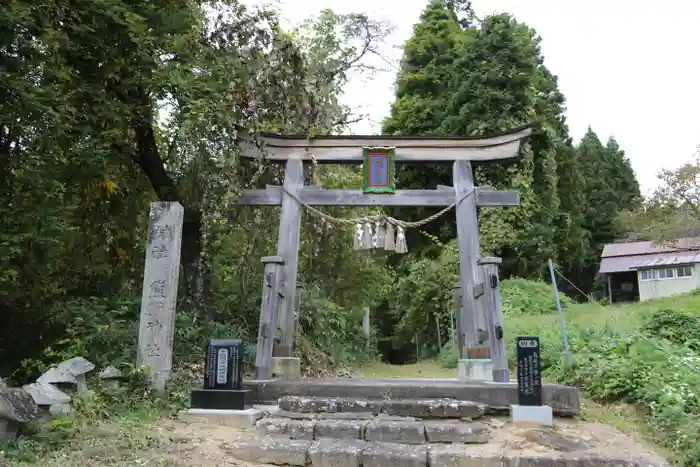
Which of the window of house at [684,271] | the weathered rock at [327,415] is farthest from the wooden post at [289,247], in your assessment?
the window of house at [684,271]

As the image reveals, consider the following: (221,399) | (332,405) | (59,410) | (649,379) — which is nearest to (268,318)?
(221,399)

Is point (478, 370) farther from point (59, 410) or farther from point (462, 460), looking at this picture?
point (59, 410)

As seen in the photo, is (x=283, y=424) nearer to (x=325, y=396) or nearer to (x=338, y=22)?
(x=325, y=396)

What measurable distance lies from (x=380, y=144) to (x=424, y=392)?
4043 mm

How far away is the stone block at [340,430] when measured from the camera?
5.62m

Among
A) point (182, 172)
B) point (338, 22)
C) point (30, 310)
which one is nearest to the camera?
point (30, 310)

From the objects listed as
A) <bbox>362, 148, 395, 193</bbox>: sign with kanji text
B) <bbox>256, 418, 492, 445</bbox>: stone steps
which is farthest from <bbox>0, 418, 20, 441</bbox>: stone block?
<bbox>362, 148, 395, 193</bbox>: sign with kanji text

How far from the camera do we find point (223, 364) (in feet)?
21.0

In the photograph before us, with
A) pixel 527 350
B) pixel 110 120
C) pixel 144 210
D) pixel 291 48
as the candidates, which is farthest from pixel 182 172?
pixel 527 350

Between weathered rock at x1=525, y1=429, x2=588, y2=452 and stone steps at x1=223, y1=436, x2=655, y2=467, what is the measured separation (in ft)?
0.65

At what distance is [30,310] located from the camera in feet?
28.0

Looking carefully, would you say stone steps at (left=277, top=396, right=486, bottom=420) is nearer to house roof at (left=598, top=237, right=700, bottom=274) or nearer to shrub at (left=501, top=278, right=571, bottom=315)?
shrub at (left=501, top=278, right=571, bottom=315)

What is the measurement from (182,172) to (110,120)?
200cm

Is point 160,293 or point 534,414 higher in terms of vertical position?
point 160,293
